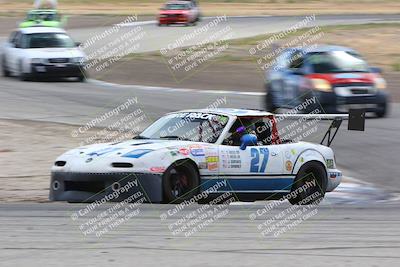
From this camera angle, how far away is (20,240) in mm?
8367

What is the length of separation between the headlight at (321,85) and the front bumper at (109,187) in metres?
10.3

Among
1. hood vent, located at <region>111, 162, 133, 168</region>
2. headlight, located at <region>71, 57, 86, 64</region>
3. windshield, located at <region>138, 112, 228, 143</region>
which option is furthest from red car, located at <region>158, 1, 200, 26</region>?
hood vent, located at <region>111, 162, 133, 168</region>

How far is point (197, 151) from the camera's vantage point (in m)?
11.4

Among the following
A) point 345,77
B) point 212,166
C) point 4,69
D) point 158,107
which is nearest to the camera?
point 212,166

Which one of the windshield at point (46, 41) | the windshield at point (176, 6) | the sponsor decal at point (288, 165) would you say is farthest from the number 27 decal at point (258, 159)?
the windshield at point (176, 6)

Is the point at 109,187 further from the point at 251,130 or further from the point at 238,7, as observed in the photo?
the point at 238,7

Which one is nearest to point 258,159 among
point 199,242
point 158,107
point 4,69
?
point 199,242

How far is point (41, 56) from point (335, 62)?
338 inches

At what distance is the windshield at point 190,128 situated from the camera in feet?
38.8

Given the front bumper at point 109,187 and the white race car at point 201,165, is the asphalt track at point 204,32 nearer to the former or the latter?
the white race car at point 201,165

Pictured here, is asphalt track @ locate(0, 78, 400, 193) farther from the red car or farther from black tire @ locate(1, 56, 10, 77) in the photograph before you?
the red car

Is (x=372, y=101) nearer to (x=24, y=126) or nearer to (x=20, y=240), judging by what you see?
(x=24, y=126)

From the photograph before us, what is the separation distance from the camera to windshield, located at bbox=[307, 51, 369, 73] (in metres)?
21.5

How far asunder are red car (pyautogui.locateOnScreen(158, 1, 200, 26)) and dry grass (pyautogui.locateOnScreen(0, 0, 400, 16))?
996cm
